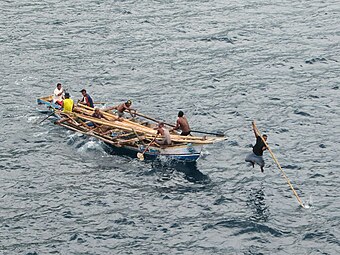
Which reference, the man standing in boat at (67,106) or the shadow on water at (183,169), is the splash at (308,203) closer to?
the shadow on water at (183,169)

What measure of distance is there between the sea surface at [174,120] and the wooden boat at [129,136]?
0.77 m

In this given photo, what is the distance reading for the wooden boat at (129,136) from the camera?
136 ft

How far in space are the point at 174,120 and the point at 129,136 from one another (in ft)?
16.9

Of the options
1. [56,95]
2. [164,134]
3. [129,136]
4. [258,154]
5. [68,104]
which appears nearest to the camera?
[258,154]

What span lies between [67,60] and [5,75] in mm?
5535

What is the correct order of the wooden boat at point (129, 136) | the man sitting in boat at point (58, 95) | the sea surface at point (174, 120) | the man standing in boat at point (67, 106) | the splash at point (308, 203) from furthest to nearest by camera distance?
the man sitting in boat at point (58, 95) < the man standing in boat at point (67, 106) < the wooden boat at point (129, 136) < the splash at point (308, 203) < the sea surface at point (174, 120)

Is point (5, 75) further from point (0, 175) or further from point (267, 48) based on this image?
point (267, 48)

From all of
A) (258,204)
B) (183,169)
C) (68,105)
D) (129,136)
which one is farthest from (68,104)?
(258,204)

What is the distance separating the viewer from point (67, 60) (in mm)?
58844

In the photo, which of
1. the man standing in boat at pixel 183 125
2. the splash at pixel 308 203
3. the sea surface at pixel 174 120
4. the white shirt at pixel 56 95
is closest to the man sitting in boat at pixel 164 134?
the man standing in boat at pixel 183 125

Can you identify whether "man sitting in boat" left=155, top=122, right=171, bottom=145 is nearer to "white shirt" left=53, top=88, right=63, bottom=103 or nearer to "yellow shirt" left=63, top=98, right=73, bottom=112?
"yellow shirt" left=63, top=98, right=73, bottom=112

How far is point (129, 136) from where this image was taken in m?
43.8

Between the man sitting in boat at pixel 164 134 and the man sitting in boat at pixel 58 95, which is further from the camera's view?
the man sitting in boat at pixel 58 95

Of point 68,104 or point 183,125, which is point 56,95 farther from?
point 183,125
